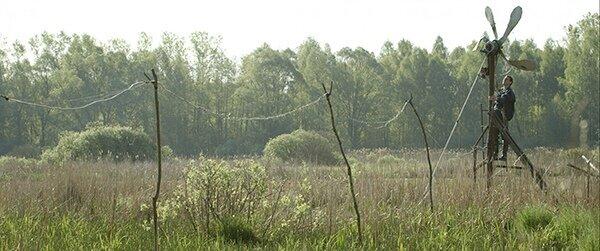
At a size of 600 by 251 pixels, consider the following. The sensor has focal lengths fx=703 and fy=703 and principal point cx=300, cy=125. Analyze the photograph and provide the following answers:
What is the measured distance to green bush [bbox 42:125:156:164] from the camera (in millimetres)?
19344

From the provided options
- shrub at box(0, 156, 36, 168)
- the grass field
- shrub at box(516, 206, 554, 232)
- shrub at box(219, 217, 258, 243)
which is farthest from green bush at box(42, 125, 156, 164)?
shrub at box(516, 206, 554, 232)

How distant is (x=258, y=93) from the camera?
44812 millimetres

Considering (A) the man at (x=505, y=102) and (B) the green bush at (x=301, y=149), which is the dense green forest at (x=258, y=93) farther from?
(A) the man at (x=505, y=102)

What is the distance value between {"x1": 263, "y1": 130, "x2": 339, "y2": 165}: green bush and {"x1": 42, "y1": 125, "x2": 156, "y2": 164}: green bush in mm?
3635

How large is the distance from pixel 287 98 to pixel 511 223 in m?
38.9

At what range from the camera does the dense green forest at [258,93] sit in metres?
41.3

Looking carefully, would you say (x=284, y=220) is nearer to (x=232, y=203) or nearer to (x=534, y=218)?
(x=232, y=203)

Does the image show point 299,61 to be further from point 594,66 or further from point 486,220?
point 486,220

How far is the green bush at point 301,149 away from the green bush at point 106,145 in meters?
3.64

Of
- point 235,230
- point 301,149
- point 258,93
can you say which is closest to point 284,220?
point 235,230

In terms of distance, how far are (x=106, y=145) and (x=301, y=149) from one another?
5580 mm

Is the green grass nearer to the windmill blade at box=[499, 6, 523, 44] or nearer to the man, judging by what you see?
the man

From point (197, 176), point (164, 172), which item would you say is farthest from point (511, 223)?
point (164, 172)

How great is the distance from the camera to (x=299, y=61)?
49.8 metres
